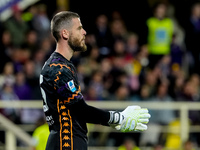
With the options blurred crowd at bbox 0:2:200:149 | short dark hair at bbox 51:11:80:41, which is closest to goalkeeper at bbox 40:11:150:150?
short dark hair at bbox 51:11:80:41

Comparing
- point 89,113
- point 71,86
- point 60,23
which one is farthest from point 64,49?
point 89,113

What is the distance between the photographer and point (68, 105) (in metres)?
5.05

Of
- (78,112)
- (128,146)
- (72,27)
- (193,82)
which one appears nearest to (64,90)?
(78,112)

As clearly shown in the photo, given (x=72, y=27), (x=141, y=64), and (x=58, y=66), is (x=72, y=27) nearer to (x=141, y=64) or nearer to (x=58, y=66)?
(x=58, y=66)

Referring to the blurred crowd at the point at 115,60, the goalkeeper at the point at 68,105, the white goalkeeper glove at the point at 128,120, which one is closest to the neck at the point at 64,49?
the goalkeeper at the point at 68,105

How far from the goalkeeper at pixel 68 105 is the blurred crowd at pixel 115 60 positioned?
226 inches

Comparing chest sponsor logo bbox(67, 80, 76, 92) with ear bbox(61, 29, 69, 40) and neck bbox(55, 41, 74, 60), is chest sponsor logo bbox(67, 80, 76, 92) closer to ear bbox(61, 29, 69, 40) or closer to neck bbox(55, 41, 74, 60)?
neck bbox(55, 41, 74, 60)

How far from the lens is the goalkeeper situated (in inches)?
199

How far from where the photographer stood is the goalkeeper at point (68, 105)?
5047 mm

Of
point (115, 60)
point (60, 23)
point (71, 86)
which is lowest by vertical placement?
point (71, 86)

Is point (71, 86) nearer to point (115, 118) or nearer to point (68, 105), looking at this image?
point (68, 105)

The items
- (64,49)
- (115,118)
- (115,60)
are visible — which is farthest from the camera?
(115,60)

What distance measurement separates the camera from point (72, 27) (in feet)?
17.2

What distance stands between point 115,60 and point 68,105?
24.9 feet
